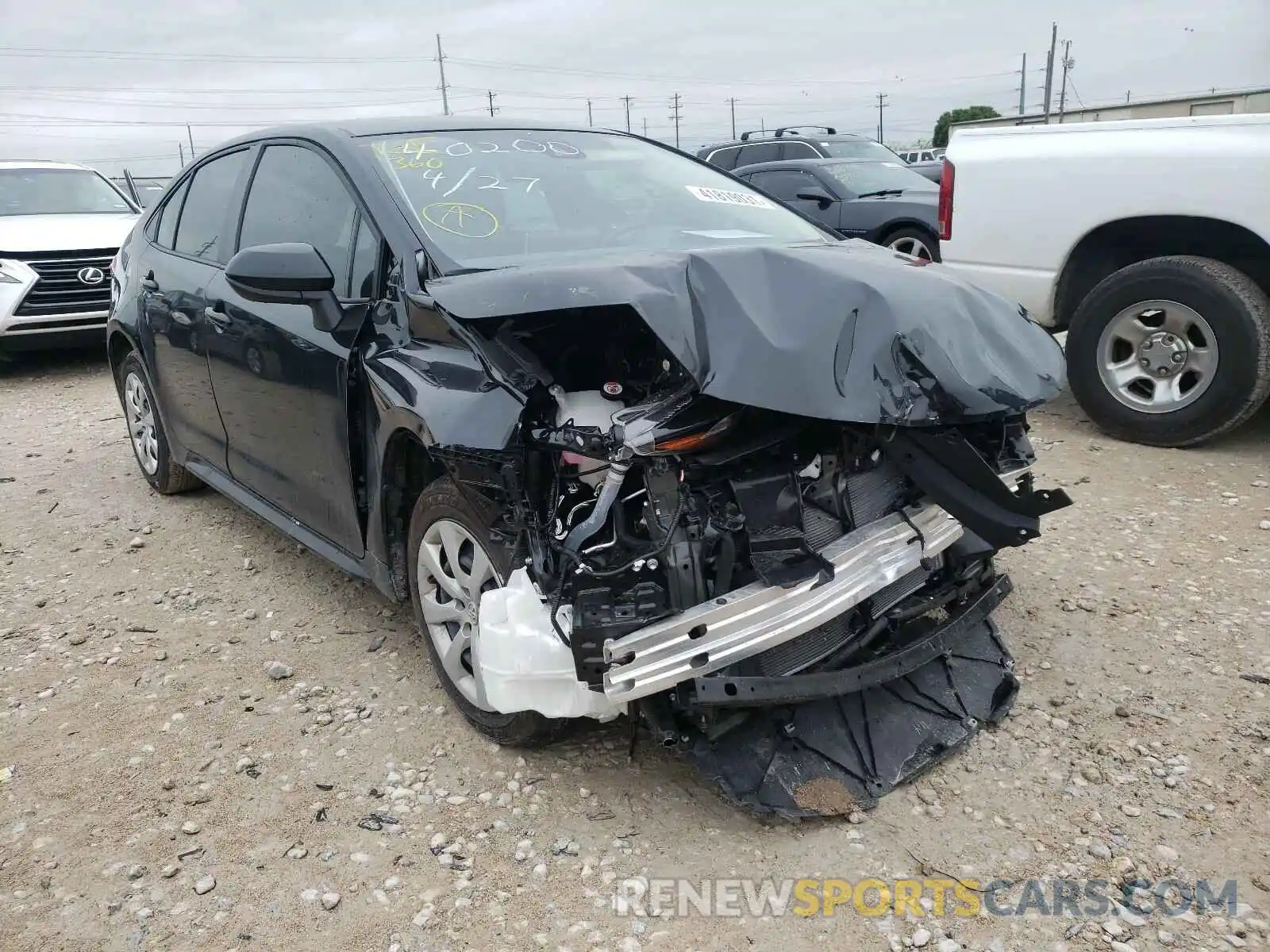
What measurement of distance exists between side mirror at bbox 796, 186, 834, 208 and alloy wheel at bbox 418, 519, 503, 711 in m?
7.81

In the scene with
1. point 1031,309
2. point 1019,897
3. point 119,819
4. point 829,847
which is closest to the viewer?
point 1019,897

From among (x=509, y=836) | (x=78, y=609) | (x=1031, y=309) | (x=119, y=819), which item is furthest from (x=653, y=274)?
(x=1031, y=309)

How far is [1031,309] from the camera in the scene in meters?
5.55

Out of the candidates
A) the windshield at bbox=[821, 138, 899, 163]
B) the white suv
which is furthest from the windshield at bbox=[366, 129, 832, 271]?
the windshield at bbox=[821, 138, 899, 163]

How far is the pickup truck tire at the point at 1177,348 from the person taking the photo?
4.74m

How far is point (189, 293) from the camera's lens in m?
4.17

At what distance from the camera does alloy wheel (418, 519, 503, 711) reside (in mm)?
2752

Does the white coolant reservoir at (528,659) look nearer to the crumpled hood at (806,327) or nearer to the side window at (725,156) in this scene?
the crumpled hood at (806,327)

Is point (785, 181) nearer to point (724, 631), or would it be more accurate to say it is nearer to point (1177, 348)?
point (1177, 348)

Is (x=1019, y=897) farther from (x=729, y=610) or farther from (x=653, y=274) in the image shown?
(x=653, y=274)

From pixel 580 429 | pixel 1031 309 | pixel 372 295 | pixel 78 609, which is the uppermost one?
pixel 372 295

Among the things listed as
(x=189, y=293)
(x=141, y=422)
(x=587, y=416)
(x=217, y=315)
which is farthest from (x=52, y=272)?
(x=587, y=416)

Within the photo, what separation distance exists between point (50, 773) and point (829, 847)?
7.45 feet

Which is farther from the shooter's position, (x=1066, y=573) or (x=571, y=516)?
(x=1066, y=573)
